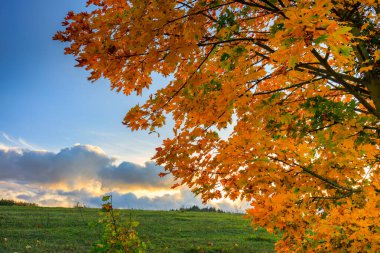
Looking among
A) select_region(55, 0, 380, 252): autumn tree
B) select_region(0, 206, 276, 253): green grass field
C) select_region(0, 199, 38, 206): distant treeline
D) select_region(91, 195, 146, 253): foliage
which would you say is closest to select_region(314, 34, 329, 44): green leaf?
select_region(55, 0, 380, 252): autumn tree

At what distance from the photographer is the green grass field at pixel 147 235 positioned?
10277mm

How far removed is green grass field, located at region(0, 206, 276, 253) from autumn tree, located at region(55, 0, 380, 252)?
5.16 meters

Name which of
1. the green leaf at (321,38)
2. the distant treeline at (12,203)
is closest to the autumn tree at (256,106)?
the green leaf at (321,38)

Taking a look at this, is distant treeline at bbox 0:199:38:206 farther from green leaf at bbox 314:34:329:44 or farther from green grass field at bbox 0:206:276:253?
green leaf at bbox 314:34:329:44

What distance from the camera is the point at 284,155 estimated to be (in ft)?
19.4

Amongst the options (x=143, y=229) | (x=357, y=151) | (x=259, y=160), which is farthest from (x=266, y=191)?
(x=143, y=229)

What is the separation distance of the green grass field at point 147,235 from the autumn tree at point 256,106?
16.9 feet

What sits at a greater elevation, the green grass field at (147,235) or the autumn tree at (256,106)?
the autumn tree at (256,106)

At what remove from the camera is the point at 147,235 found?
505 inches

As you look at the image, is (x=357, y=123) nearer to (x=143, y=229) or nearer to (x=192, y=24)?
(x=192, y=24)

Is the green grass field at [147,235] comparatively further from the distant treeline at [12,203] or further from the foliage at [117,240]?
the distant treeline at [12,203]

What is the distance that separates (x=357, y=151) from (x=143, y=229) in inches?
392

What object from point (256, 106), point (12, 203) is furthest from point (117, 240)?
point (12, 203)

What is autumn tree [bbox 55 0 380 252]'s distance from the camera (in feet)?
12.6
